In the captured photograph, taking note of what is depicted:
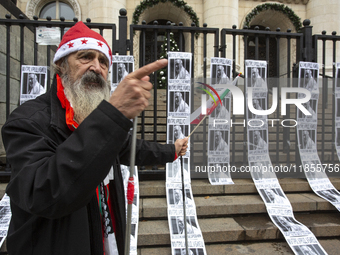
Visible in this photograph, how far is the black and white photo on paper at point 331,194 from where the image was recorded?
348 centimetres

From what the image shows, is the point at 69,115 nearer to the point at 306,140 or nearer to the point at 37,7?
the point at 306,140

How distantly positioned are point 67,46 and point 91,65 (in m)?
0.24

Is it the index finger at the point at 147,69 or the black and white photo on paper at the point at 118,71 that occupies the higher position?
the black and white photo on paper at the point at 118,71

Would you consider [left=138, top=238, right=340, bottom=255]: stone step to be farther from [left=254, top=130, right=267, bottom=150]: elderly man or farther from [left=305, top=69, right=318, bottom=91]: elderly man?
[left=305, top=69, right=318, bottom=91]: elderly man

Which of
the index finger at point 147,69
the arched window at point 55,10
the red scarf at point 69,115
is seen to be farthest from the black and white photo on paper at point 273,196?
the arched window at point 55,10

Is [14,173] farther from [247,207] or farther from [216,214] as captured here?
[247,207]

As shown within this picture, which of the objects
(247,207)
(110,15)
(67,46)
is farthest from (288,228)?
(110,15)

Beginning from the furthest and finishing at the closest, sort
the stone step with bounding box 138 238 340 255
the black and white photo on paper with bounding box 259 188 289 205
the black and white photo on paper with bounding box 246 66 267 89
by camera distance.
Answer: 1. the black and white photo on paper with bounding box 246 66 267 89
2. the black and white photo on paper with bounding box 259 188 289 205
3. the stone step with bounding box 138 238 340 255

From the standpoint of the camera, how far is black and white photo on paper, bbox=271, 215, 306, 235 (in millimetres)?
2953

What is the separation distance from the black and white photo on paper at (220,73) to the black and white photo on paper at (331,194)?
225cm

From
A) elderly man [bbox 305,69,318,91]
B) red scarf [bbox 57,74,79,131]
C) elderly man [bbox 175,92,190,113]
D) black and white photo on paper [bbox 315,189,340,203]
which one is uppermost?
elderly man [bbox 305,69,318,91]

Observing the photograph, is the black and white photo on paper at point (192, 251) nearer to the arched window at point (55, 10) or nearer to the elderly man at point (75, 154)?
the elderly man at point (75, 154)

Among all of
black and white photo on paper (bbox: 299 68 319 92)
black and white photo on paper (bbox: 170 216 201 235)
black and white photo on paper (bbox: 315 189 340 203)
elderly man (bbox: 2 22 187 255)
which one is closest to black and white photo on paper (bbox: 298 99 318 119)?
black and white photo on paper (bbox: 299 68 319 92)

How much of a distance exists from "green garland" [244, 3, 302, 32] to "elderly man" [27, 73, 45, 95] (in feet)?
35.8
